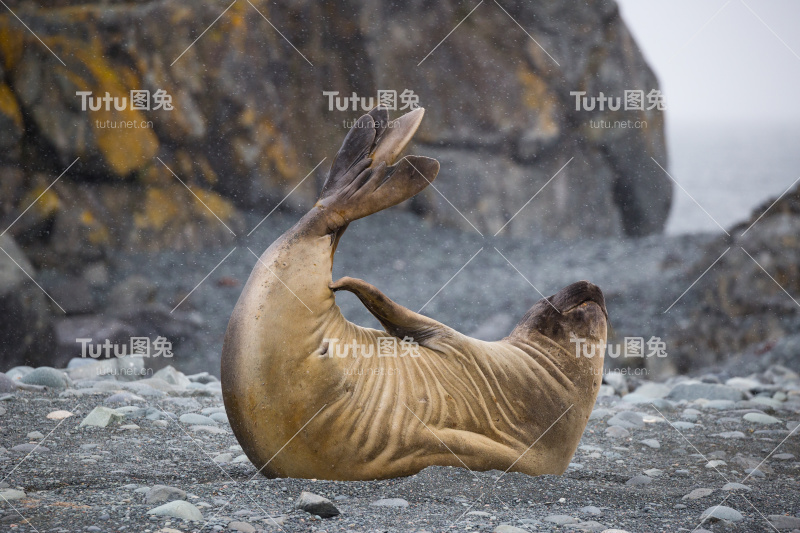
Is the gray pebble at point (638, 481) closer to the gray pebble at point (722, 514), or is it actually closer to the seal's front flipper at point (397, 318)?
the gray pebble at point (722, 514)

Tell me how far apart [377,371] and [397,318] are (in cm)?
20

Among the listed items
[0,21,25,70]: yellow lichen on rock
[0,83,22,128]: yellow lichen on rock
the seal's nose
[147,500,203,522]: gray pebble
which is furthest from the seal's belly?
[0,21,25,70]: yellow lichen on rock

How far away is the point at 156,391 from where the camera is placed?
13.1ft

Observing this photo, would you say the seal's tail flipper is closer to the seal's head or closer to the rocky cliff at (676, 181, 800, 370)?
the seal's head

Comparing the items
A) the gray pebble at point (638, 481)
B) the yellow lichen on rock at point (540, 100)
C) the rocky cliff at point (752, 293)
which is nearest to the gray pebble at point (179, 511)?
the gray pebble at point (638, 481)

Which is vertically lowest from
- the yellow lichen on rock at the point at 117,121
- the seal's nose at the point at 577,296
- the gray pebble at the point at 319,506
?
the gray pebble at the point at 319,506

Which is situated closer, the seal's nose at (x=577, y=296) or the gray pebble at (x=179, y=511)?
the gray pebble at (x=179, y=511)

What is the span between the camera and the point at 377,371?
2670mm

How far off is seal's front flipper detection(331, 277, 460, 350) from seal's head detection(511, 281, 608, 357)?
1.15 feet

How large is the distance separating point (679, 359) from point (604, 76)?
393 cm

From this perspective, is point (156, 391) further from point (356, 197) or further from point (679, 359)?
point (679, 359)

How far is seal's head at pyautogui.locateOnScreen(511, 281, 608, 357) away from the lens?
114 inches

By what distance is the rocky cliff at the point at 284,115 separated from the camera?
7551 mm

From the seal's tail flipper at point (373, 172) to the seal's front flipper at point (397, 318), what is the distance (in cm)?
23
